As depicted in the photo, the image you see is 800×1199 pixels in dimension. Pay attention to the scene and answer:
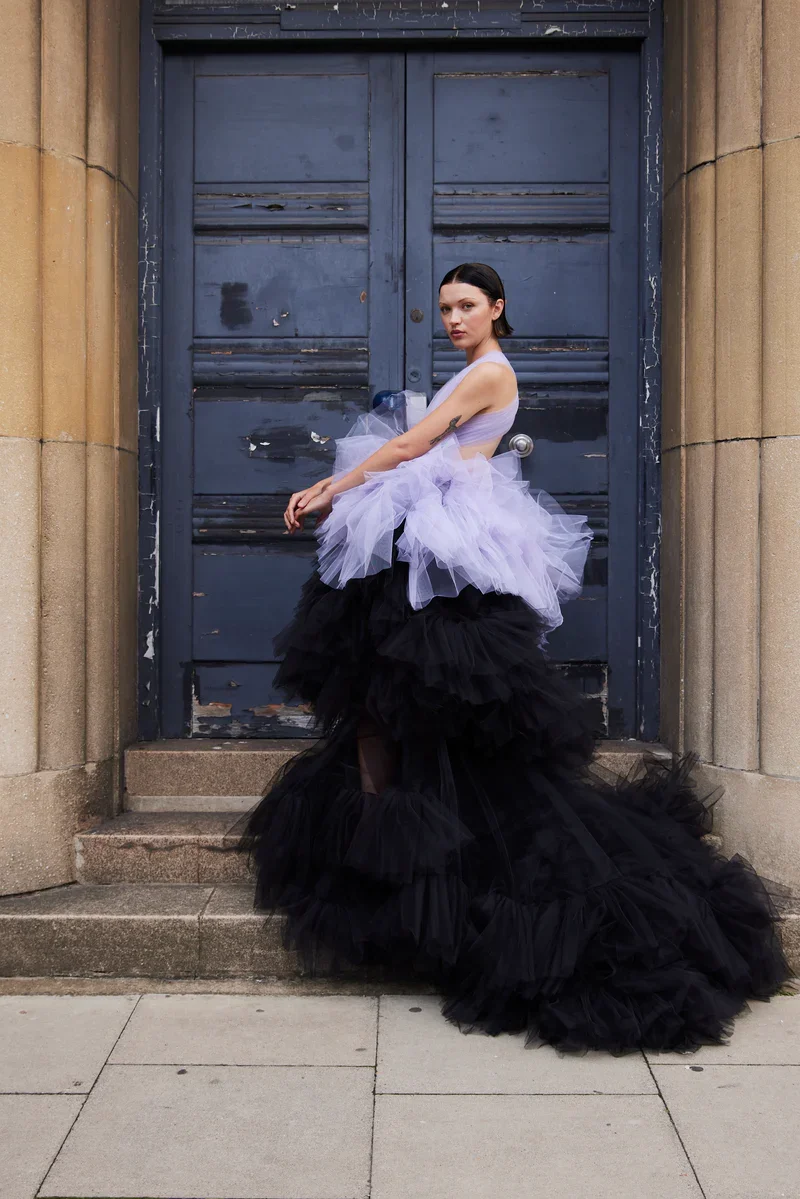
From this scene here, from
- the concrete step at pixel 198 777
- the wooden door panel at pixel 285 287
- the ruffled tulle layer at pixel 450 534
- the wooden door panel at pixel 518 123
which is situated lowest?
the concrete step at pixel 198 777

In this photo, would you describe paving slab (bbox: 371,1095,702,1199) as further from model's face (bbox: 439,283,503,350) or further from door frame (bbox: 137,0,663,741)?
model's face (bbox: 439,283,503,350)

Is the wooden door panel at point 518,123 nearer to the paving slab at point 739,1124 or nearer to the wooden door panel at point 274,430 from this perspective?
the wooden door panel at point 274,430

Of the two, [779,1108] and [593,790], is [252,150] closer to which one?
[593,790]

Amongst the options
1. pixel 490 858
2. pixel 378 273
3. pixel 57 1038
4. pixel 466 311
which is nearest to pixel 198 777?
pixel 57 1038

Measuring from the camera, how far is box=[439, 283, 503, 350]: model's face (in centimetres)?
382

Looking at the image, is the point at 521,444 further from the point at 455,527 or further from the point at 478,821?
the point at 478,821

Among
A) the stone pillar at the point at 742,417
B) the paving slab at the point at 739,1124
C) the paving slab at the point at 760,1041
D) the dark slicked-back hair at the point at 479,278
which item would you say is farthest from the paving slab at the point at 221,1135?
the dark slicked-back hair at the point at 479,278

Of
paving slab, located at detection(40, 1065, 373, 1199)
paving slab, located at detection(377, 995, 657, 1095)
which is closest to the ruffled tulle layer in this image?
paving slab, located at detection(377, 995, 657, 1095)

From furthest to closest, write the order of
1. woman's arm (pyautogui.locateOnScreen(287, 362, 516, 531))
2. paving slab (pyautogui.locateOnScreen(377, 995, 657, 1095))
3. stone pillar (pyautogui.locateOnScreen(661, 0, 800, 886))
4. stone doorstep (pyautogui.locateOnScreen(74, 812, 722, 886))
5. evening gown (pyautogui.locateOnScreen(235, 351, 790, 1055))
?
stone doorstep (pyautogui.locateOnScreen(74, 812, 722, 886)), stone pillar (pyautogui.locateOnScreen(661, 0, 800, 886)), woman's arm (pyautogui.locateOnScreen(287, 362, 516, 531)), evening gown (pyautogui.locateOnScreen(235, 351, 790, 1055)), paving slab (pyautogui.locateOnScreen(377, 995, 657, 1095))

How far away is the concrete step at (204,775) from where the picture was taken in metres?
4.67

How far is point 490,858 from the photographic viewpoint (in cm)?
356

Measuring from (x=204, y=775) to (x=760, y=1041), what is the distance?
242cm

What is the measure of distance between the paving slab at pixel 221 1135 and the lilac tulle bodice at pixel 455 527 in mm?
1450

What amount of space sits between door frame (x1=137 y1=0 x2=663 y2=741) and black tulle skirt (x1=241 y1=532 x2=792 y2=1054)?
4.22ft
